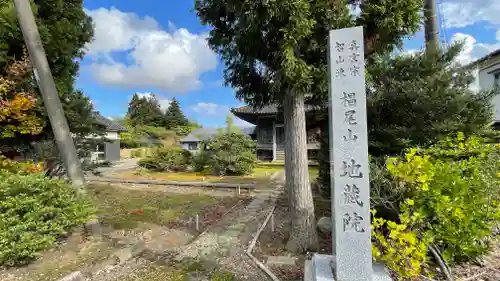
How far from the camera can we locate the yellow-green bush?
2.79 m

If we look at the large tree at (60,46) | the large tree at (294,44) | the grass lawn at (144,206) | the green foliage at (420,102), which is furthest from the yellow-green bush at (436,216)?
the large tree at (60,46)

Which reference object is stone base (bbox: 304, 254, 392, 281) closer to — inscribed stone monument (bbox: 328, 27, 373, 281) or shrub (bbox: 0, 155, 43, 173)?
inscribed stone monument (bbox: 328, 27, 373, 281)

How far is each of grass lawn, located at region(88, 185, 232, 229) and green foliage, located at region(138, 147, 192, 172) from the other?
520 centimetres

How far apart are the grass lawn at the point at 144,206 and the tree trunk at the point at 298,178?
3233 millimetres

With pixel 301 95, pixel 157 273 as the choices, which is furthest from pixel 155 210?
pixel 301 95

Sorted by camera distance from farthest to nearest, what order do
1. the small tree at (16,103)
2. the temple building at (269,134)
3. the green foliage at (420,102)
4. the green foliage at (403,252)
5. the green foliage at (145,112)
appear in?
the green foliage at (145,112)
the temple building at (269,134)
the green foliage at (420,102)
the small tree at (16,103)
the green foliage at (403,252)

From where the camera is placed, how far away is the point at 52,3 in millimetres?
6793

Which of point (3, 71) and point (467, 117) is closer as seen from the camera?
point (3, 71)

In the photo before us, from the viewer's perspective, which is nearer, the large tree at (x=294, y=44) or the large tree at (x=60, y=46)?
the large tree at (x=294, y=44)

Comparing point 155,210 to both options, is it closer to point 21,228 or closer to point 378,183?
point 21,228

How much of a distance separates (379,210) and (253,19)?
11.4ft

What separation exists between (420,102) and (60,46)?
875 centimetres

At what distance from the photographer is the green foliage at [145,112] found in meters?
47.2

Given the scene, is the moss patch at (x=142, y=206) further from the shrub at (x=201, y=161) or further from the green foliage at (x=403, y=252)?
the shrub at (x=201, y=161)
